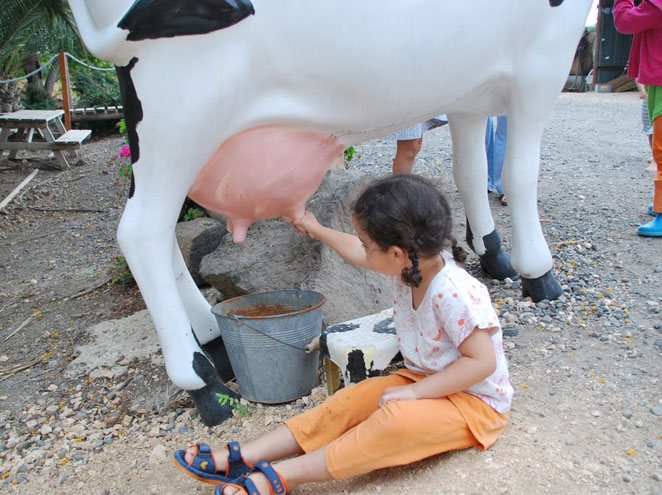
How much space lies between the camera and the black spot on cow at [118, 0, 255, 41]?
6.15 feet

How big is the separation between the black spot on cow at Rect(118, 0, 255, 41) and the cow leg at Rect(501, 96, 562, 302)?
43.5 inches

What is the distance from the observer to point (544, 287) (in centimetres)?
282

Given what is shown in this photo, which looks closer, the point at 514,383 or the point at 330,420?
the point at 330,420

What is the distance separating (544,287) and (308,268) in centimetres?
94

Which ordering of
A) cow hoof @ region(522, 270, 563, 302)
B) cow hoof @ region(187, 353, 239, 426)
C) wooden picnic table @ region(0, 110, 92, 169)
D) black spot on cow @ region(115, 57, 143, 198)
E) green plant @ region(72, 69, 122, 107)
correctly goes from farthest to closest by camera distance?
green plant @ region(72, 69, 122, 107)
wooden picnic table @ region(0, 110, 92, 169)
cow hoof @ region(522, 270, 563, 302)
cow hoof @ region(187, 353, 239, 426)
black spot on cow @ region(115, 57, 143, 198)

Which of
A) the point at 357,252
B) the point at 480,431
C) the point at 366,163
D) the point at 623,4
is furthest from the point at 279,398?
the point at 366,163

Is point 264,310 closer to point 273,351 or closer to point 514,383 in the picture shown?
point 273,351

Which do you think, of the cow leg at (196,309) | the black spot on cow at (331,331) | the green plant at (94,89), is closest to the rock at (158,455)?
the cow leg at (196,309)

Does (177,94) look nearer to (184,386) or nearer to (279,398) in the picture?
(184,386)

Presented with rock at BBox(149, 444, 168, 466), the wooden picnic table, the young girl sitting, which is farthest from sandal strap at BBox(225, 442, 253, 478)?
the wooden picnic table

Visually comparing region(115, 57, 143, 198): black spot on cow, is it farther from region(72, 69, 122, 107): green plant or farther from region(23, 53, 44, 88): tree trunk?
region(72, 69, 122, 107): green plant

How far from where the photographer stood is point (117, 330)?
319cm

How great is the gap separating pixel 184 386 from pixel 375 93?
1070 mm

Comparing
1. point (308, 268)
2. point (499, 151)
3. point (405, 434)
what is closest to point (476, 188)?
point (308, 268)
